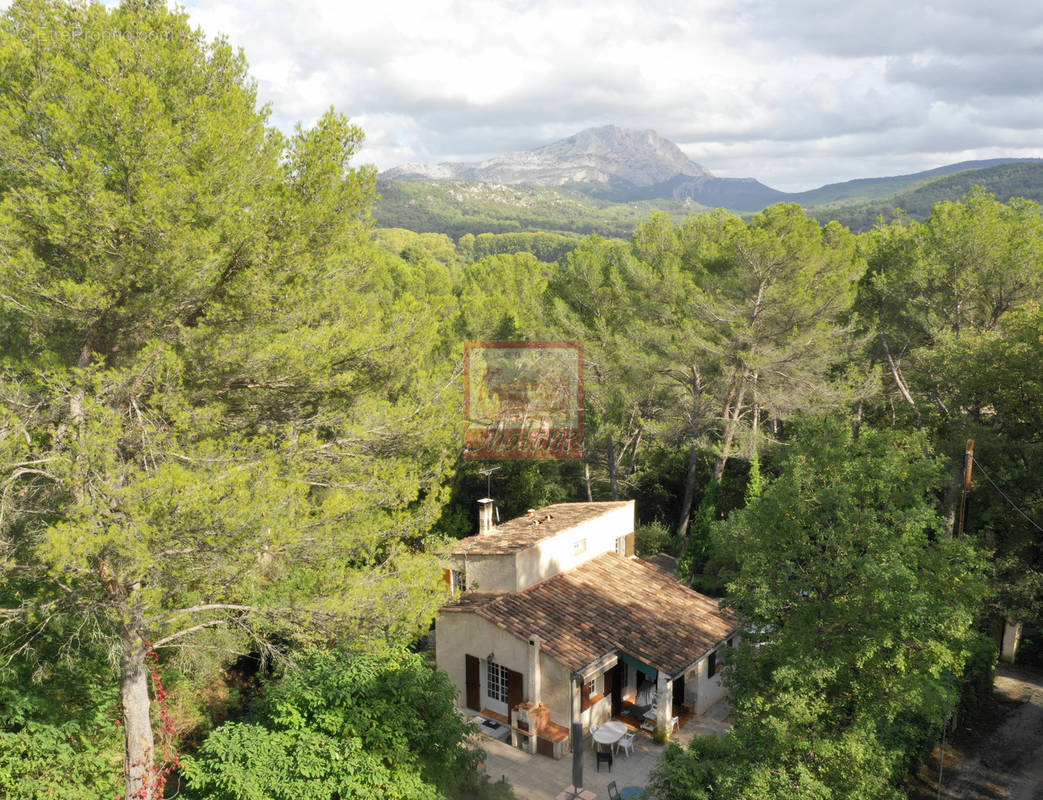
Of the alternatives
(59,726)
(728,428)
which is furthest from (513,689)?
(728,428)

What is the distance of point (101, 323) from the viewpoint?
8797 millimetres

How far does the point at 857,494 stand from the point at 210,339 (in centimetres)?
927

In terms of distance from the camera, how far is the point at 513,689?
1484 centimetres

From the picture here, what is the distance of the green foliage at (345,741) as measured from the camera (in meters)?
8.80

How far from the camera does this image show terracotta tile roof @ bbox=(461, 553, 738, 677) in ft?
48.1

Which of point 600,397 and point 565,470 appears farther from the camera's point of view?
point 565,470

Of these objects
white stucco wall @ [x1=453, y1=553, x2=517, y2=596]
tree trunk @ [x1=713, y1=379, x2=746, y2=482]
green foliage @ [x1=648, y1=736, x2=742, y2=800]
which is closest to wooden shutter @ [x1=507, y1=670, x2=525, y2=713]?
white stucco wall @ [x1=453, y1=553, x2=517, y2=596]

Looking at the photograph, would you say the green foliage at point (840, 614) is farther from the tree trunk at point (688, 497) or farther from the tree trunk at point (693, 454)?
the tree trunk at point (688, 497)

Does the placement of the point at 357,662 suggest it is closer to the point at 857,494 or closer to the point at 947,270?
the point at 857,494

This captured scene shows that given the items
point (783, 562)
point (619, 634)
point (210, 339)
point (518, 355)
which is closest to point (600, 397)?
point (518, 355)
